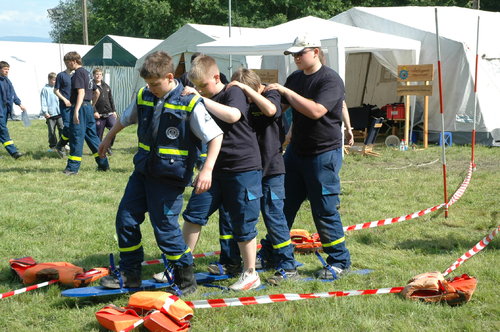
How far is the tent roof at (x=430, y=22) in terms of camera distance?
16062 millimetres

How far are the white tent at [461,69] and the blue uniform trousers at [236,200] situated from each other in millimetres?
11773

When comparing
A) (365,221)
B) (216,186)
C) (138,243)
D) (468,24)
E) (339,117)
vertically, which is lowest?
(365,221)

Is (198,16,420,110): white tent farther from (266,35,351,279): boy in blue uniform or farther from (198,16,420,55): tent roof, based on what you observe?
(266,35,351,279): boy in blue uniform

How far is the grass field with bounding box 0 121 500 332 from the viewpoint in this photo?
162 inches

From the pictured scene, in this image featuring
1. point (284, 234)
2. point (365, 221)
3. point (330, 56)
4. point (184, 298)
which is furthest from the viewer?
point (330, 56)

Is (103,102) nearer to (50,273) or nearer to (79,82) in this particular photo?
(79,82)

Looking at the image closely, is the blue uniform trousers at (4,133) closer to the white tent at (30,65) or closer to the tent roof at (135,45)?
the tent roof at (135,45)

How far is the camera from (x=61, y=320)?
13.7 ft

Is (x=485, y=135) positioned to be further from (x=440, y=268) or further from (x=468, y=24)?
(x=440, y=268)

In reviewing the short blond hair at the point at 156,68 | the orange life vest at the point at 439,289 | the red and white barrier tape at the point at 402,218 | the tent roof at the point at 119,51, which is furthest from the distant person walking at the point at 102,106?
the tent roof at the point at 119,51

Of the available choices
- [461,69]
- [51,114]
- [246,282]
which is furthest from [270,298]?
[461,69]

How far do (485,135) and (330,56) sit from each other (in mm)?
4970

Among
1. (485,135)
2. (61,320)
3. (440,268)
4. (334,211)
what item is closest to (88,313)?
(61,320)

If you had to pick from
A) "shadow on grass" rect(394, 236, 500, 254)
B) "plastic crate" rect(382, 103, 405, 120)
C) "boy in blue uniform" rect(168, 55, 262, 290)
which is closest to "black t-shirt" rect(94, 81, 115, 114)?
"plastic crate" rect(382, 103, 405, 120)
